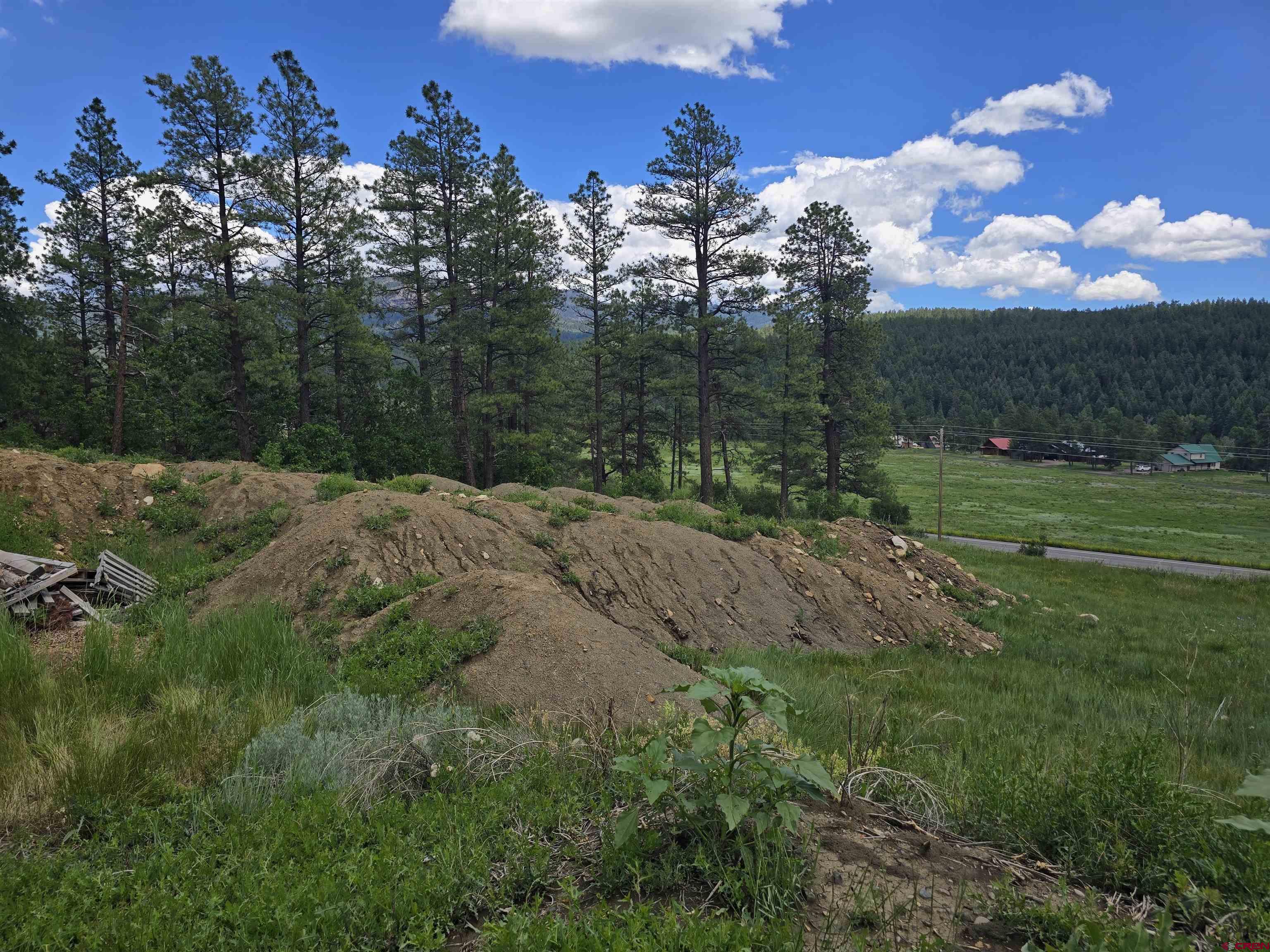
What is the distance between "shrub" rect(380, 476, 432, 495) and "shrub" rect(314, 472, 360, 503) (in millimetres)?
893

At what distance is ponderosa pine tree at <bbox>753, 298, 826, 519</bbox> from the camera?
112 ft

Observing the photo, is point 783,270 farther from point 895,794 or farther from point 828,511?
point 895,794

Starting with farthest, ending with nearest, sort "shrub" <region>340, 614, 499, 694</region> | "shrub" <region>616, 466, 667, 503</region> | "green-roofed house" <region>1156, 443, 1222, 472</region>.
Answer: "green-roofed house" <region>1156, 443, 1222, 472</region> → "shrub" <region>616, 466, 667, 503</region> → "shrub" <region>340, 614, 499, 694</region>

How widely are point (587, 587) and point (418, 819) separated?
26.4 feet

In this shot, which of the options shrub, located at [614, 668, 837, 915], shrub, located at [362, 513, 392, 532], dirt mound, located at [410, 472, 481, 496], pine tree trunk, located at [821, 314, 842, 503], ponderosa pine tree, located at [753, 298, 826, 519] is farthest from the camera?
pine tree trunk, located at [821, 314, 842, 503]

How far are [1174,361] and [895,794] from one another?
203 m

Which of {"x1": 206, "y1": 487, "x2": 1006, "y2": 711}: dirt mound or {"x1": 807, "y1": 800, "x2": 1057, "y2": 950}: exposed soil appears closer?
{"x1": 807, "y1": 800, "x2": 1057, "y2": 950}: exposed soil

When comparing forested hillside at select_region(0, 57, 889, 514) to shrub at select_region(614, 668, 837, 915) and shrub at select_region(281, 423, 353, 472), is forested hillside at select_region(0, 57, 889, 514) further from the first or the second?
shrub at select_region(614, 668, 837, 915)

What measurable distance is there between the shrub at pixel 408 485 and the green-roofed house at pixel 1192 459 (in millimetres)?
142425

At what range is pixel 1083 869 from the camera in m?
3.06

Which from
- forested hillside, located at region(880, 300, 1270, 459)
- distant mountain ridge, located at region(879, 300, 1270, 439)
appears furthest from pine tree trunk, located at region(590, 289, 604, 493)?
distant mountain ridge, located at region(879, 300, 1270, 439)

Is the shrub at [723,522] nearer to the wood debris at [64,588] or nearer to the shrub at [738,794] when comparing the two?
the wood debris at [64,588]

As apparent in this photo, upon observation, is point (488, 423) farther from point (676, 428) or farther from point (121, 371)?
point (121, 371)

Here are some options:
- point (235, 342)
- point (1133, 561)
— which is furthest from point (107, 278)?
point (1133, 561)
